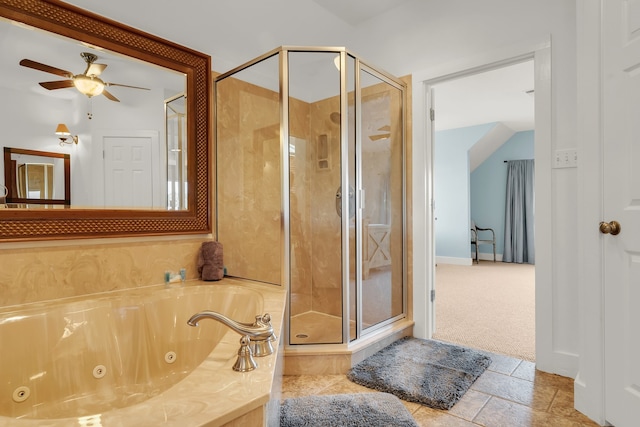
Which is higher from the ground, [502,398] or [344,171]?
[344,171]

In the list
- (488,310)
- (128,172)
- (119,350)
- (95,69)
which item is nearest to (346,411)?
(119,350)

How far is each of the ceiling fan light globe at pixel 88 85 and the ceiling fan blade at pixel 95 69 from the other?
0.02 m

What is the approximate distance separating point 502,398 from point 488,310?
175cm

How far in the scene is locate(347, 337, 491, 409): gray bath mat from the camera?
5.87 feet

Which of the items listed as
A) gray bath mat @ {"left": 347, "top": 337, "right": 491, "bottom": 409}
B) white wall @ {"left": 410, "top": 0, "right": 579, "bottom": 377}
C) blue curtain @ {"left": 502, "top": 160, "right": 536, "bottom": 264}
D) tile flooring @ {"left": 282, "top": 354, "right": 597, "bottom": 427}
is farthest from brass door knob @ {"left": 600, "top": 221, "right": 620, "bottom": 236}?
blue curtain @ {"left": 502, "top": 160, "right": 536, "bottom": 264}

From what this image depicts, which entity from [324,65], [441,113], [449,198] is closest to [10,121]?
[324,65]

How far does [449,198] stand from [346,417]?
556 cm

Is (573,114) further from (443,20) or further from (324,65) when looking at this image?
(324,65)

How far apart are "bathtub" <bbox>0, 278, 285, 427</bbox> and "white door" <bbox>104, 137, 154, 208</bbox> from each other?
20.5 inches

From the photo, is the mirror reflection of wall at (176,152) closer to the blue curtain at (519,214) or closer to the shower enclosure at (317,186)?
the shower enclosure at (317,186)

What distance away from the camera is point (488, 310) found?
11.1 ft

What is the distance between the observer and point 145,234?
82.0 inches

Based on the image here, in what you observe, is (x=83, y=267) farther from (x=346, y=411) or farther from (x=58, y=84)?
(x=346, y=411)

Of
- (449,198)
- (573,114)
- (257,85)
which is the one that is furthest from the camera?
(449,198)
